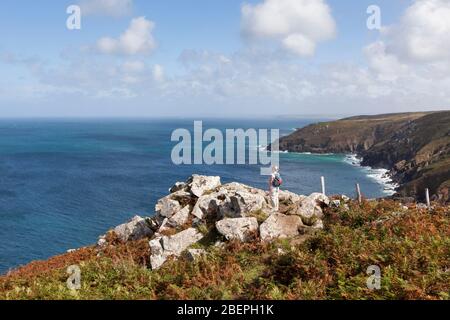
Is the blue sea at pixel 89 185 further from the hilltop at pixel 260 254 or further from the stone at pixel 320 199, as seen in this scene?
the stone at pixel 320 199

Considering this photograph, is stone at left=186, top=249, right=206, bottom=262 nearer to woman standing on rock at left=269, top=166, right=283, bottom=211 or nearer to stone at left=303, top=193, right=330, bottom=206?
woman standing on rock at left=269, top=166, right=283, bottom=211

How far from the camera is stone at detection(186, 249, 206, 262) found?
55.4 feet

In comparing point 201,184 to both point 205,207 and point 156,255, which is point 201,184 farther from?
point 156,255

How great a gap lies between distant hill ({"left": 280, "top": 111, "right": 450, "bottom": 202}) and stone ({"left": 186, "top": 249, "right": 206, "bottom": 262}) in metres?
66.3

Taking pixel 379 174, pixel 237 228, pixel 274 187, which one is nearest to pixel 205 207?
pixel 237 228

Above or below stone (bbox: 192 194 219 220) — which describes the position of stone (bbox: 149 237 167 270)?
below

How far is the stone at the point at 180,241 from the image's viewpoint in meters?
19.0

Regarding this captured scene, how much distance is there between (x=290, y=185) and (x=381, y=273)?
3312 inches

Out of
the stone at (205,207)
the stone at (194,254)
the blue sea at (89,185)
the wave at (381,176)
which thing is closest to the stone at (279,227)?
the stone at (194,254)

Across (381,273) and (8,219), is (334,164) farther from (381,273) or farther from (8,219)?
(381,273)

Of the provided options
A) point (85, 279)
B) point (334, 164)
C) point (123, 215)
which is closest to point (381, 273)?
point (85, 279)

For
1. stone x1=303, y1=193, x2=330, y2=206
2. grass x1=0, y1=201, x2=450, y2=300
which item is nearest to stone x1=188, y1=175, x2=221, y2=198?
grass x1=0, y1=201, x2=450, y2=300

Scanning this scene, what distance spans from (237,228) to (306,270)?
18.4ft

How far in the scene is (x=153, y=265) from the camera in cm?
1780
